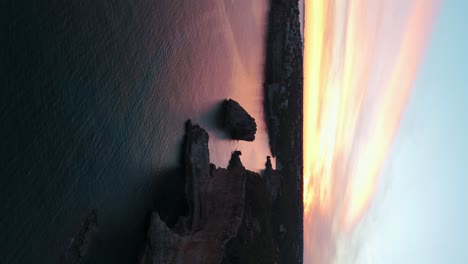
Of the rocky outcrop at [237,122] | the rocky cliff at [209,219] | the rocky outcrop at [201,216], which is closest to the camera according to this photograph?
the rocky outcrop at [201,216]

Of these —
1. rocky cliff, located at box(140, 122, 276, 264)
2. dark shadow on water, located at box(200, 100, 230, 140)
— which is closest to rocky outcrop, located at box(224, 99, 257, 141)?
dark shadow on water, located at box(200, 100, 230, 140)

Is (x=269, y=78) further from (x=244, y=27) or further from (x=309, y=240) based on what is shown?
(x=309, y=240)

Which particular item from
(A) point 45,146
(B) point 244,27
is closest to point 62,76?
(A) point 45,146

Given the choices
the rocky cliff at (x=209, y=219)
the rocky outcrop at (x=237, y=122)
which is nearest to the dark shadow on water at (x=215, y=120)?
the rocky outcrop at (x=237, y=122)

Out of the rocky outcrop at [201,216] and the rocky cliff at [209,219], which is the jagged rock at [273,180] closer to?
the rocky cliff at [209,219]

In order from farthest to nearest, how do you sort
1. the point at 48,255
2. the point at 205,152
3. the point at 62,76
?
the point at 205,152 < the point at 62,76 < the point at 48,255

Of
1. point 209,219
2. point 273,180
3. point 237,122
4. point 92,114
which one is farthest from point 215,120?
point 92,114
